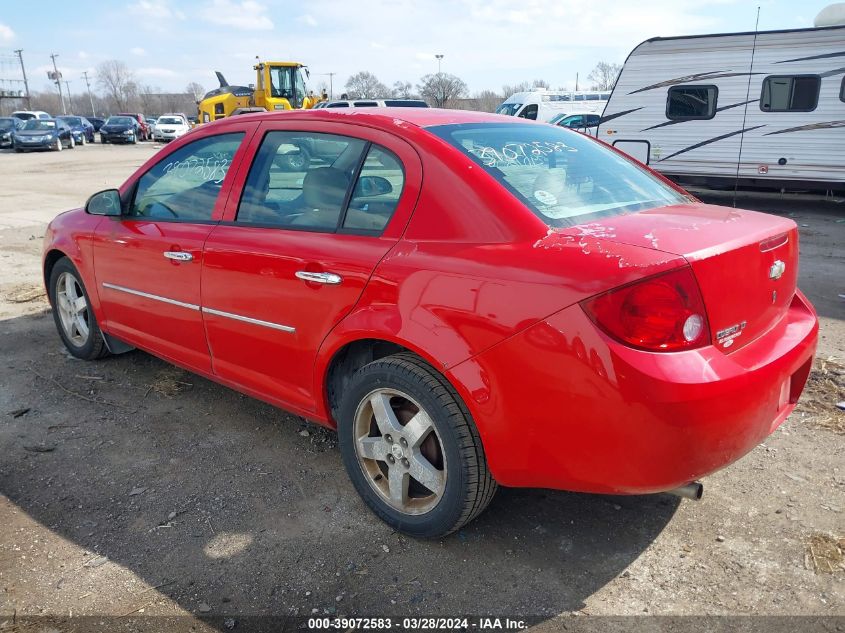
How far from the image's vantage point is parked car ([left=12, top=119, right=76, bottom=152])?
1251 inches

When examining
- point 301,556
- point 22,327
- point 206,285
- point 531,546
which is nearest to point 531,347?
point 531,546

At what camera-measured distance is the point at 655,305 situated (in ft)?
6.87

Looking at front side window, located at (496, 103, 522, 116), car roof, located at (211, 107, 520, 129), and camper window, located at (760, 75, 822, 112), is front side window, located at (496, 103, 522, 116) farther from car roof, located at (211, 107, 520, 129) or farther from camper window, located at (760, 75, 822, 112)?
car roof, located at (211, 107, 520, 129)

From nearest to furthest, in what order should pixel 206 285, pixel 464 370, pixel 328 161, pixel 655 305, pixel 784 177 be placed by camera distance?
pixel 655 305, pixel 464 370, pixel 328 161, pixel 206 285, pixel 784 177

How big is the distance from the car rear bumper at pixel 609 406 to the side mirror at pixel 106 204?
104 inches

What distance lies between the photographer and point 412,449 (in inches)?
103

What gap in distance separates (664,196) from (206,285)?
2251 millimetres

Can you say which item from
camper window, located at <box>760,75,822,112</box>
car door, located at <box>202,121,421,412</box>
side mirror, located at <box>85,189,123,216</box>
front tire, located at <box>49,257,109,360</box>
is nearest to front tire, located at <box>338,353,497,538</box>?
car door, located at <box>202,121,421,412</box>

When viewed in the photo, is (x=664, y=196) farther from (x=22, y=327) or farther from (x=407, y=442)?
(x=22, y=327)

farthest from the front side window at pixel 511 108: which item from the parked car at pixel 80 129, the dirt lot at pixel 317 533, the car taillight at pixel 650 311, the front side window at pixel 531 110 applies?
the parked car at pixel 80 129

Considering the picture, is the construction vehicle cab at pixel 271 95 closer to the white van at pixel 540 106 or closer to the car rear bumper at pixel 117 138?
the white van at pixel 540 106

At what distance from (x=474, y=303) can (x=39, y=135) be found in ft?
119

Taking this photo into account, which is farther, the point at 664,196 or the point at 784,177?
the point at 784,177

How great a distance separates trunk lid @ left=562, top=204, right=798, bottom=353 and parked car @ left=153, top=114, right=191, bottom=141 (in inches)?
1696
